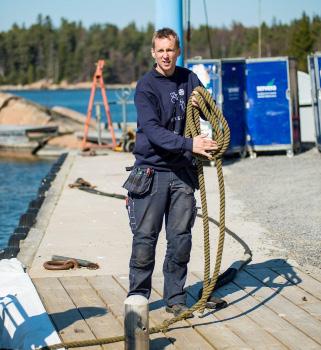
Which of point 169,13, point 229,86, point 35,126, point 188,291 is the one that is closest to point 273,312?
point 188,291

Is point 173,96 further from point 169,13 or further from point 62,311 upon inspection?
point 169,13

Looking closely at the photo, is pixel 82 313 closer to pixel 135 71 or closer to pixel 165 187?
pixel 165 187

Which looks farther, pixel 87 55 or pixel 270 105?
pixel 87 55

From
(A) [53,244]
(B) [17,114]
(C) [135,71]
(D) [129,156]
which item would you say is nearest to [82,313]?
(A) [53,244]

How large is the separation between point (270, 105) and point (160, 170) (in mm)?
11855

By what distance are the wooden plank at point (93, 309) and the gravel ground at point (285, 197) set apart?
2137mm

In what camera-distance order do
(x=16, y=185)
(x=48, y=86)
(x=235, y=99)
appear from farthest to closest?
(x=48, y=86)
(x=16, y=185)
(x=235, y=99)

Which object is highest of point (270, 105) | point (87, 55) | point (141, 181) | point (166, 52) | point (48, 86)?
point (87, 55)

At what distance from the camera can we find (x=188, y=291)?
6.90 m

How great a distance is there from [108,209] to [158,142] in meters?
5.90

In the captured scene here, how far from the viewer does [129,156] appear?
19.8m

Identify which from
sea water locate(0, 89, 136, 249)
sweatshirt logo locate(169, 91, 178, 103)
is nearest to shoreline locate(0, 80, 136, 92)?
sea water locate(0, 89, 136, 249)

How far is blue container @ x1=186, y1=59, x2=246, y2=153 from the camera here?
16938 millimetres

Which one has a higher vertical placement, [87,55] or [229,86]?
[87,55]
